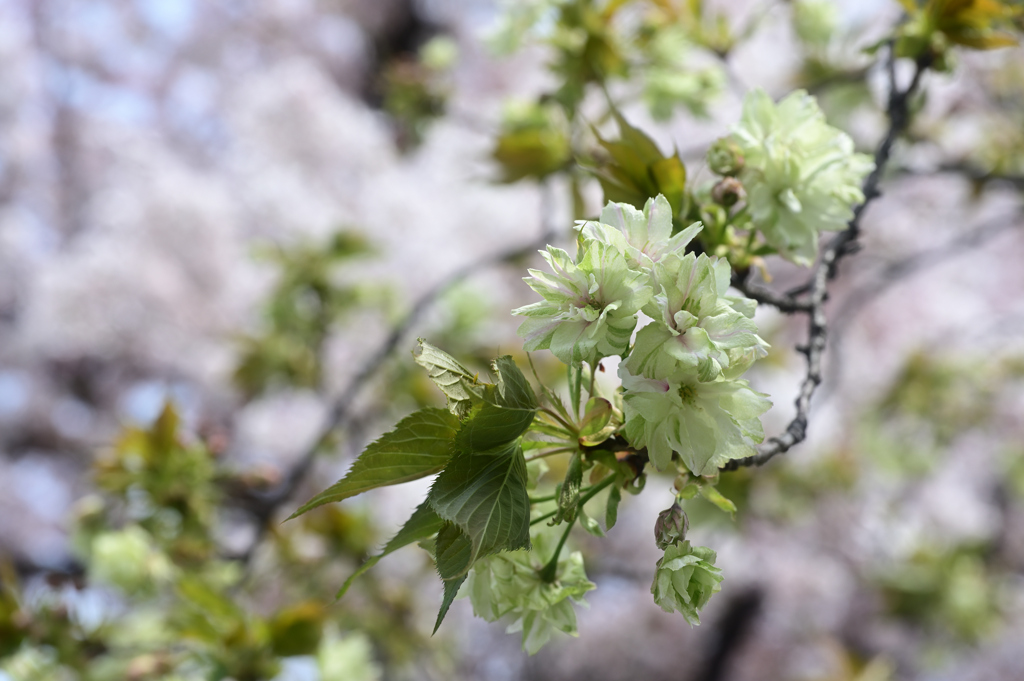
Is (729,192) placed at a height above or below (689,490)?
above

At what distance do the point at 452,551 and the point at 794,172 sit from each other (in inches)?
15.7

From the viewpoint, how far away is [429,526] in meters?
0.43

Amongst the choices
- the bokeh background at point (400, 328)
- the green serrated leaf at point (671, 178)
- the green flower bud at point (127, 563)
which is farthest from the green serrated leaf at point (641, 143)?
the green flower bud at point (127, 563)

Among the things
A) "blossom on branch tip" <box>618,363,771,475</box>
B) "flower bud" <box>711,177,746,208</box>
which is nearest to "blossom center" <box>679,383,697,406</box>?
"blossom on branch tip" <box>618,363,771,475</box>

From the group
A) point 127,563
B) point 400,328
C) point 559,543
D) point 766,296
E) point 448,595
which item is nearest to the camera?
point 448,595

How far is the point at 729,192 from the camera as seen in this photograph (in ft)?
1.85

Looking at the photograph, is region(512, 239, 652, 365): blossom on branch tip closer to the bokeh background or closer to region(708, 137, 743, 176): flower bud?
region(708, 137, 743, 176): flower bud

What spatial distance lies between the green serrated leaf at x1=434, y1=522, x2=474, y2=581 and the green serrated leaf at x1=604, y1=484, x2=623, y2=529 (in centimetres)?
9

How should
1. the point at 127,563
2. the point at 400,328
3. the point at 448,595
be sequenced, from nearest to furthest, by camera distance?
the point at 448,595, the point at 127,563, the point at 400,328

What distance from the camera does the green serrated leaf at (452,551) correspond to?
39 centimetres

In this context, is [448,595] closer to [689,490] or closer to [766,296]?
[689,490]

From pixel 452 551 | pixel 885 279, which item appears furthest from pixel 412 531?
pixel 885 279

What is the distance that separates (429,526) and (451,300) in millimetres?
1664

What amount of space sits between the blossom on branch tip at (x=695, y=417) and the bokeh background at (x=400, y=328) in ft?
2.81
